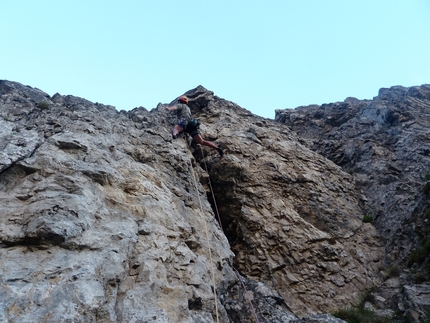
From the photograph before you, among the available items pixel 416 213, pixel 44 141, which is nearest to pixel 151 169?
pixel 44 141

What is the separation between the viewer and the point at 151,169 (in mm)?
8703

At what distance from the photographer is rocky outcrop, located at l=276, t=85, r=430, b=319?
30.3ft

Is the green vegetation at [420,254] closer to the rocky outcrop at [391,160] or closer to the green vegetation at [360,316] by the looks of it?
the rocky outcrop at [391,160]

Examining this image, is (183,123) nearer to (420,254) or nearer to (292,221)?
(292,221)

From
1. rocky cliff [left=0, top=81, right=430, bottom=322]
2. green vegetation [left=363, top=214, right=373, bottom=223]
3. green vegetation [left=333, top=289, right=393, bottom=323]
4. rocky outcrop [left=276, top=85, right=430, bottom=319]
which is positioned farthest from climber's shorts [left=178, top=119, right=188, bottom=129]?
green vegetation [left=333, top=289, right=393, bottom=323]

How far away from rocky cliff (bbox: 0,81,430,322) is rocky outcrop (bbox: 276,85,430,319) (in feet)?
0.21

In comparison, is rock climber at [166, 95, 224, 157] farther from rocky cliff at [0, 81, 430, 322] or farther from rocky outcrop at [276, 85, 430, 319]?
rocky outcrop at [276, 85, 430, 319]

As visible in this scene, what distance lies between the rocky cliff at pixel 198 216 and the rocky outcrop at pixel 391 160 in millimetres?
63

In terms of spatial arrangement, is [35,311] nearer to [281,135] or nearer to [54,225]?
[54,225]

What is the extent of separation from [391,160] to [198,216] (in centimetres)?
976

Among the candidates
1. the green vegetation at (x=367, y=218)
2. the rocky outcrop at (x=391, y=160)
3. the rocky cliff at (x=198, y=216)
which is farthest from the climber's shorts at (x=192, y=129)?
the rocky outcrop at (x=391, y=160)

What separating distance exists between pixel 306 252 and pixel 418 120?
35.8ft

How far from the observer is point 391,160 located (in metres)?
14.4

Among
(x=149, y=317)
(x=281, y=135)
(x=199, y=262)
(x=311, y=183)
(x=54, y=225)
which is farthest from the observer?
(x=281, y=135)
